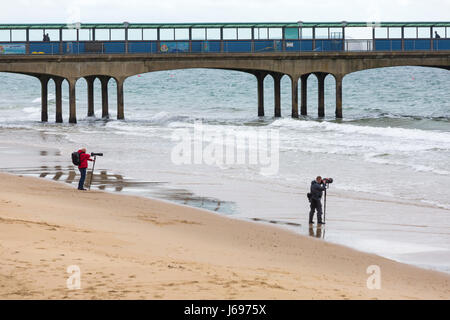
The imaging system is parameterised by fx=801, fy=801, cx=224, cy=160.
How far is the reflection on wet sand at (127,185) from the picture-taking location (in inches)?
709

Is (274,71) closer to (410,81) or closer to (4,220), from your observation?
(4,220)

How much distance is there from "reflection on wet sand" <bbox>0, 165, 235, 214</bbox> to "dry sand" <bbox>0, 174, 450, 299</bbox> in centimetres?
94

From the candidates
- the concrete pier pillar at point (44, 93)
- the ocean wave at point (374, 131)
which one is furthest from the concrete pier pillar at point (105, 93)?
the ocean wave at point (374, 131)

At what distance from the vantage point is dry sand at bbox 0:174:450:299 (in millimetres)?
8641

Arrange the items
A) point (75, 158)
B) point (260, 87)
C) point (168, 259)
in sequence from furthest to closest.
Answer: point (260, 87) → point (75, 158) → point (168, 259)

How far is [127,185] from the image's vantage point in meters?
20.8

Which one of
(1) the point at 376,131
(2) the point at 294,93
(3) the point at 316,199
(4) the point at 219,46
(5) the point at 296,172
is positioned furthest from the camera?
(2) the point at 294,93

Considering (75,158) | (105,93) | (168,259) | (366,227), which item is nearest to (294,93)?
(105,93)

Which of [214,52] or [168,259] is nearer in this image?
[168,259]

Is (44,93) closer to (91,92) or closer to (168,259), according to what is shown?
(91,92)

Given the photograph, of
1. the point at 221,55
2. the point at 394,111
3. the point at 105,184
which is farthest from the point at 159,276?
the point at 394,111

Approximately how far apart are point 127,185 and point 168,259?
33.5 feet

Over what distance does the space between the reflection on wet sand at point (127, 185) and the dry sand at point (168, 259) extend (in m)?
0.94

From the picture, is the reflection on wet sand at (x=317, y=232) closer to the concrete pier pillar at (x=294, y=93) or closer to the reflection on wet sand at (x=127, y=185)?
the reflection on wet sand at (x=127, y=185)
